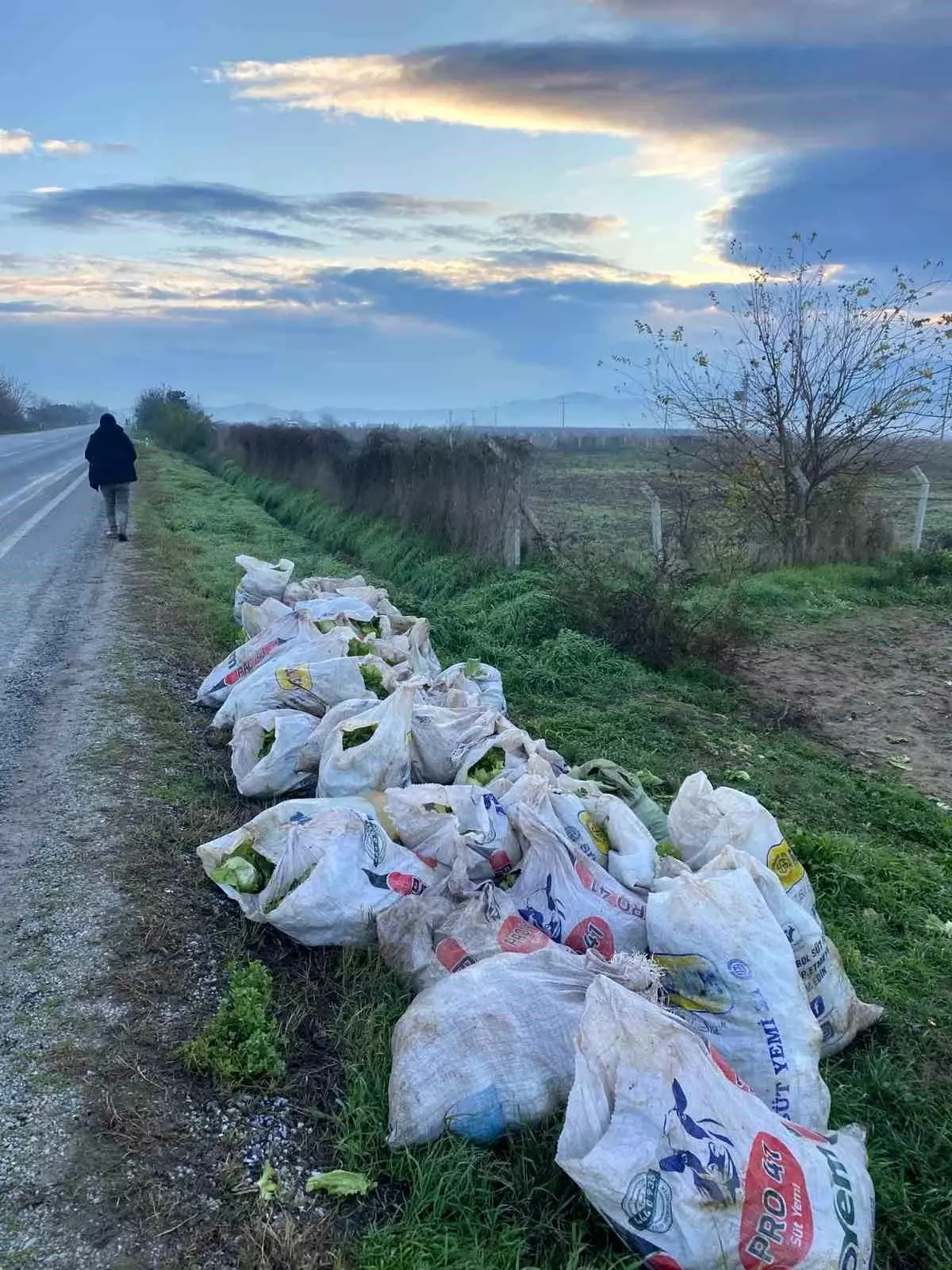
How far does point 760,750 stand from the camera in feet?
18.4

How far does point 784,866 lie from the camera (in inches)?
116

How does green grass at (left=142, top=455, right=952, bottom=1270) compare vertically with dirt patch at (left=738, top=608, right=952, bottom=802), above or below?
above

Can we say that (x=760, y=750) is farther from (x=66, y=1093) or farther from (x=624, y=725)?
(x=66, y=1093)

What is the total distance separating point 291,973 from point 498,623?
4931 mm

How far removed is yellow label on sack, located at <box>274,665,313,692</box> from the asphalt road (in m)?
1.21

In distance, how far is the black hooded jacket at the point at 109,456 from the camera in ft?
34.1

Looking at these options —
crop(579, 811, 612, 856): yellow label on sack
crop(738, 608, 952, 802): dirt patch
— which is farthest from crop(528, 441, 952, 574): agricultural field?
crop(579, 811, 612, 856): yellow label on sack

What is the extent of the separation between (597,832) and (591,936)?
496 mm

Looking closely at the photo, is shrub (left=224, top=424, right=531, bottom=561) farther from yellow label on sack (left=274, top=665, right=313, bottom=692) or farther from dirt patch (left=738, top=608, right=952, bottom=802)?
yellow label on sack (left=274, top=665, right=313, bottom=692)

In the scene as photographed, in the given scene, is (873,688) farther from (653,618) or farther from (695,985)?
(695,985)

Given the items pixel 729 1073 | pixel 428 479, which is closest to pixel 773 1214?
pixel 729 1073

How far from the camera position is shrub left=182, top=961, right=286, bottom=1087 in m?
2.32

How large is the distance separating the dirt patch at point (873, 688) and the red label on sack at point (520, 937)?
3.71 m

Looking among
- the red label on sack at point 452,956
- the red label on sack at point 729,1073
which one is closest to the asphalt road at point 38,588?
the red label on sack at point 452,956
